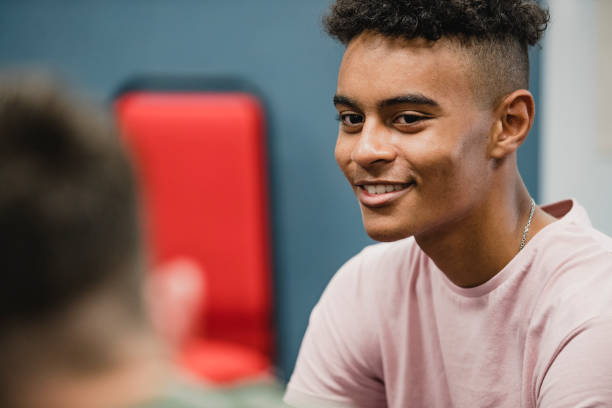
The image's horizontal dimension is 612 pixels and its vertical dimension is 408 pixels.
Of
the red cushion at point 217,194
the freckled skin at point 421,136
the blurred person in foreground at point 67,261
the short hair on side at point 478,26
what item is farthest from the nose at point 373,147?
the red cushion at point 217,194

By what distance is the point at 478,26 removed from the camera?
0.94 metres

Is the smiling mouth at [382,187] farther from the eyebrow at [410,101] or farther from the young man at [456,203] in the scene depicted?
the eyebrow at [410,101]

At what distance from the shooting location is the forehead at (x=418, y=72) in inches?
36.5

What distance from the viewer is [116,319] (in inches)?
12.3

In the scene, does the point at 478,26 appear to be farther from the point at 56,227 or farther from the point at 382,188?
the point at 56,227

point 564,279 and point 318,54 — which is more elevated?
point 318,54

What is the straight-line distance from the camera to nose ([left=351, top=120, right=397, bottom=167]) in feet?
3.07

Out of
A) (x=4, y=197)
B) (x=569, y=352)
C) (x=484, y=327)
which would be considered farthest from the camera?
(x=484, y=327)

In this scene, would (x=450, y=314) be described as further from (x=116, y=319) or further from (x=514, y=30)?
(x=116, y=319)

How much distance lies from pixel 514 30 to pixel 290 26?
3.12ft

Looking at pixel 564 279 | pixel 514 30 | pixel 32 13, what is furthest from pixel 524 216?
pixel 32 13

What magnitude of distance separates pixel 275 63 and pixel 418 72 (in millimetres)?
975

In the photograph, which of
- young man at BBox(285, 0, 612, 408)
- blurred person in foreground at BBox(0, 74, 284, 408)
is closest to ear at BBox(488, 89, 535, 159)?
young man at BBox(285, 0, 612, 408)

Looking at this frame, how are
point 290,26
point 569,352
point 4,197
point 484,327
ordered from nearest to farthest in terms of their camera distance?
point 4,197 < point 569,352 < point 484,327 < point 290,26
